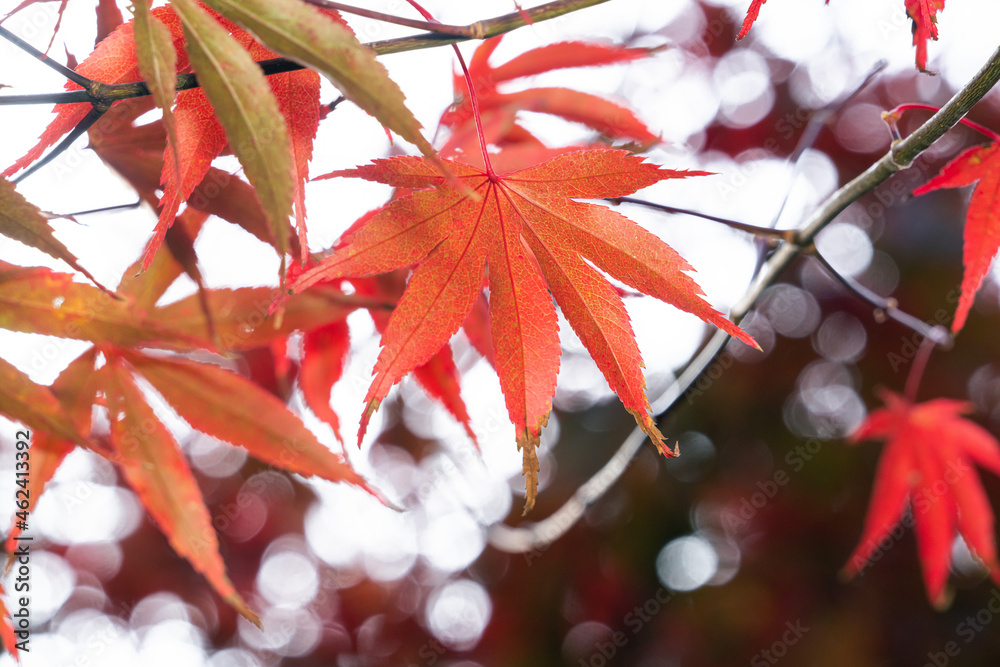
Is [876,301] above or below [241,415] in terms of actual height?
below

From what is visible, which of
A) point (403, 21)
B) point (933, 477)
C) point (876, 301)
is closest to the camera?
point (403, 21)

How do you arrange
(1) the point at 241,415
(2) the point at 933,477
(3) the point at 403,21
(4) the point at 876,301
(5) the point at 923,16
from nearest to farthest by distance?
(3) the point at 403,21 < (5) the point at 923,16 < (1) the point at 241,415 < (4) the point at 876,301 < (2) the point at 933,477

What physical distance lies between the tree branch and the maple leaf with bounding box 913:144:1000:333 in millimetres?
41

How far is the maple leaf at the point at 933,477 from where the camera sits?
110cm

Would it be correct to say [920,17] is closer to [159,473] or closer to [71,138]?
[71,138]

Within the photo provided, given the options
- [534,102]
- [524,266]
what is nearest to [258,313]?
[524,266]

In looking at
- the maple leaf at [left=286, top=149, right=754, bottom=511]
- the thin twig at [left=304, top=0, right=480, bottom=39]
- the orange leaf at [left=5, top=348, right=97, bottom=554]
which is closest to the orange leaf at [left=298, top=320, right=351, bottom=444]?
the orange leaf at [left=5, top=348, right=97, bottom=554]

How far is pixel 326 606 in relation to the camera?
2109 millimetres

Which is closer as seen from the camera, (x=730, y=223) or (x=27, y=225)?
(x=27, y=225)

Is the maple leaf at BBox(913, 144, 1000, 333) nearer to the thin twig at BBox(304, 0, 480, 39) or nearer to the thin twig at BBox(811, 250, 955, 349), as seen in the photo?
the thin twig at BBox(811, 250, 955, 349)

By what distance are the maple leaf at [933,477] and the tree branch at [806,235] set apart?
0.51 meters

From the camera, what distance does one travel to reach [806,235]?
647 mm

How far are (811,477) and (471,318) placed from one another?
5.11 ft

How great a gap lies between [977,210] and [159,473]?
878mm
